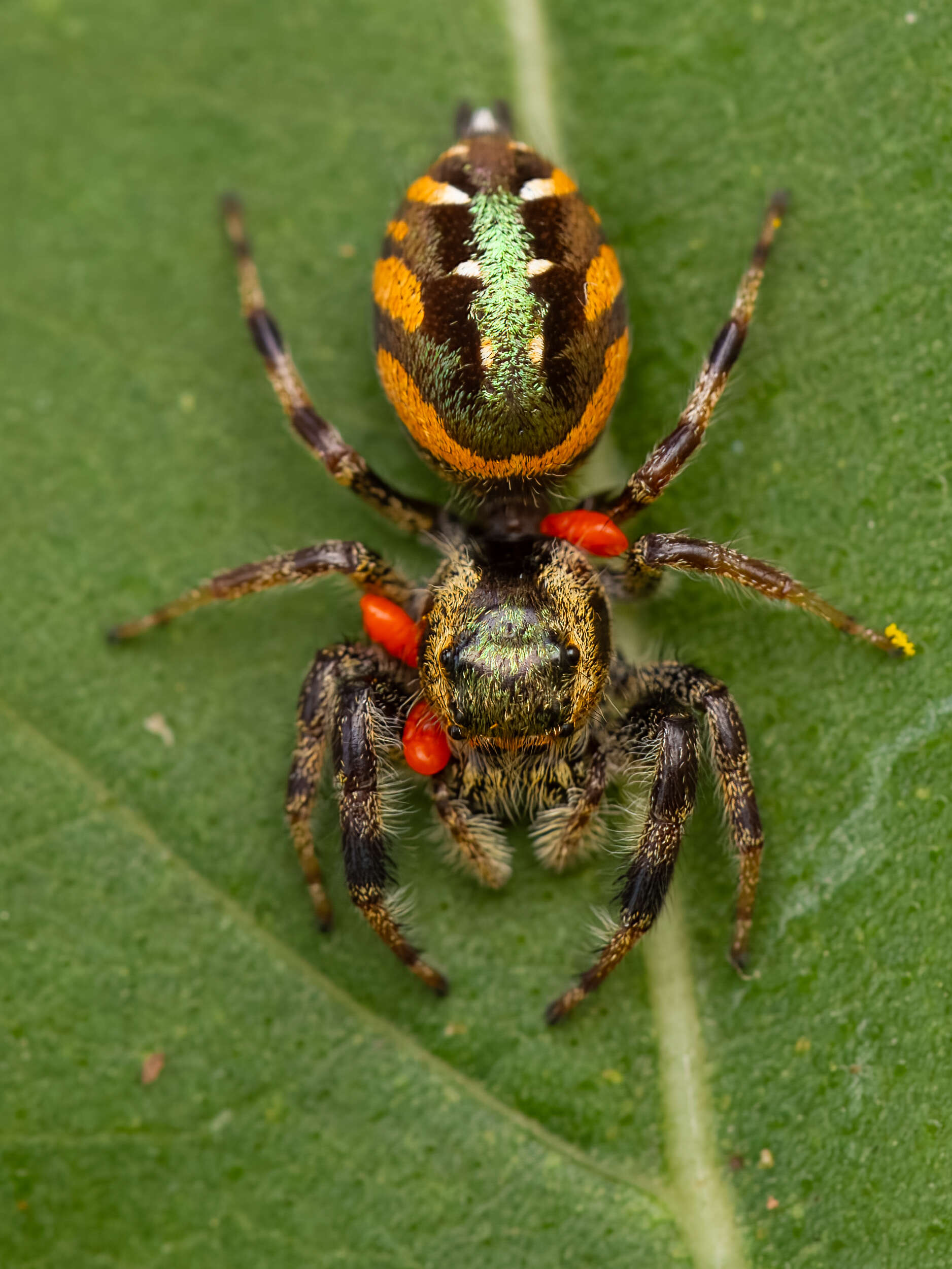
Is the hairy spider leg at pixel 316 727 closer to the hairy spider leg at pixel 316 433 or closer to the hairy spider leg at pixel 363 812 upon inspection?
the hairy spider leg at pixel 363 812

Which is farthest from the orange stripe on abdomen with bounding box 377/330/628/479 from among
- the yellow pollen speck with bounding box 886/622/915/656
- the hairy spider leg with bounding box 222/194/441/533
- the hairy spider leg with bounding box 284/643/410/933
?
the yellow pollen speck with bounding box 886/622/915/656

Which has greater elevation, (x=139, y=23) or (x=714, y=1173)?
(x=139, y=23)

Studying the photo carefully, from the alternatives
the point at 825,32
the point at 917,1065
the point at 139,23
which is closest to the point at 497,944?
the point at 917,1065

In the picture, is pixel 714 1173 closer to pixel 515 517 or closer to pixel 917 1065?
pixel 917 1065

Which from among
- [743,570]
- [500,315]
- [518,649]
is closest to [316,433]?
[500,315]

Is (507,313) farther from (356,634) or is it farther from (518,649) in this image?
(356,634)

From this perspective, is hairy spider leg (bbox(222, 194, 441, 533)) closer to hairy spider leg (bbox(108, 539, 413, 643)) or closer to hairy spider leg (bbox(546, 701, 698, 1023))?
hairy spider leg (bbox(108, 539, 413, 643))

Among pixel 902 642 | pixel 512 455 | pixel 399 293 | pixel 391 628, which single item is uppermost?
pixel 399 293
